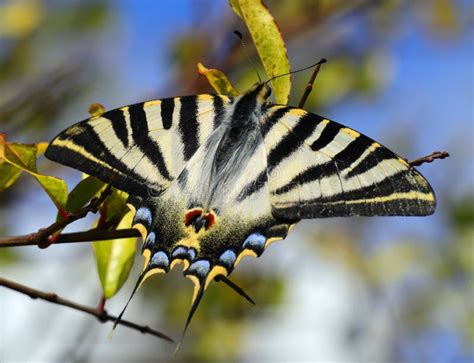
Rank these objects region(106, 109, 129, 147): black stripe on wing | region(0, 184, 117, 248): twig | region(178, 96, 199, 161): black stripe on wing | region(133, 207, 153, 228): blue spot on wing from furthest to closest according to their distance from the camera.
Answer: region(178, 96, 199, 161): black stripe on wing → region(106, 109, 129, 147): black stripe on wing → region(133, 207, 153, 228): blue spot on wing → region(0, 184, 117, 248): twig

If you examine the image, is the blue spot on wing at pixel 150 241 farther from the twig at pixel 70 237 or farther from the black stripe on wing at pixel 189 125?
the black stripe on wing at pixel 189 125

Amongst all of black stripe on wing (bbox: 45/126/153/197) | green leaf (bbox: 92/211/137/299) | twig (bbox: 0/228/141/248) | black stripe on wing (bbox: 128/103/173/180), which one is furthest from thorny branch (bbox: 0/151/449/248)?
green leaf (bbox: 92/211/137/299)

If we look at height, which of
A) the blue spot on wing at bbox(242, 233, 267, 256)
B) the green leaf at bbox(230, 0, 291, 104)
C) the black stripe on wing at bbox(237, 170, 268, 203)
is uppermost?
the green leaf at bbox(230, 0, 291, 104)

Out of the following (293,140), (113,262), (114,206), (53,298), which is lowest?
(53,298)

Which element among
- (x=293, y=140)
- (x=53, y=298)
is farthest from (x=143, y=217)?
(x=293, y=140)

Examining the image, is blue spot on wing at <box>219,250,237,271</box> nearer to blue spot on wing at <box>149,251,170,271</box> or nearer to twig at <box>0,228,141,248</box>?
blue spot on wing at <box>149,251,170,271</box>

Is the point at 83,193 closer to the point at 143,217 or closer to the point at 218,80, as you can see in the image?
the point at 143,217

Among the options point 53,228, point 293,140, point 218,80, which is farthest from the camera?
point 293,140
